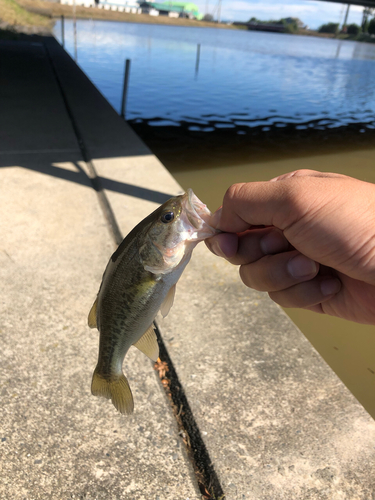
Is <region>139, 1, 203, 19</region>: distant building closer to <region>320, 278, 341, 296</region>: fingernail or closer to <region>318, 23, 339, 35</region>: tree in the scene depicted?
<region>318, 23, 339, 35</region>: tree

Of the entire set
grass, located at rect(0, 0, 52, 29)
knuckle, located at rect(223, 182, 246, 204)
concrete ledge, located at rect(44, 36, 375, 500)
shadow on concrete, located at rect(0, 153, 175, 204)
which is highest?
grass, located at rect(0, 0, 52, 29)

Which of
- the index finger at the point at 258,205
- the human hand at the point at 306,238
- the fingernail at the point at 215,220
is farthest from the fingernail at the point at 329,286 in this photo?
the fingernail at the point at 215,220

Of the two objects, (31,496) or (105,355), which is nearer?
(105,355)

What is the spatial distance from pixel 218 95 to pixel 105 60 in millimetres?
10214

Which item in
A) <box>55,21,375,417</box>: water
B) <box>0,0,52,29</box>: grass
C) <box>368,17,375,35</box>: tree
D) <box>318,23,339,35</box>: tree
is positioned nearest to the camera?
<box>55,21,375,417</box>: water

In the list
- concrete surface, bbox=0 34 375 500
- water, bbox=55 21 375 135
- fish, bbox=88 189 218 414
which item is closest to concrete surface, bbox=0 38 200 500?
concrete surface, bbox=0 34 375 500

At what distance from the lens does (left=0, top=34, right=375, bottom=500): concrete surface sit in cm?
225

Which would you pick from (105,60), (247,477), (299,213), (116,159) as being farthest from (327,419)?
(105,60)

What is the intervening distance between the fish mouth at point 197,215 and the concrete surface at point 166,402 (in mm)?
1427

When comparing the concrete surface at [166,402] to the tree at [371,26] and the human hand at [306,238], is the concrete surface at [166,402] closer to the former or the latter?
the human hand at [306,238]

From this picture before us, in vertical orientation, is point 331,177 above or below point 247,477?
above

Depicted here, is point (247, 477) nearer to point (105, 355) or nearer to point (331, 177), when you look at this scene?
point (105, 355)

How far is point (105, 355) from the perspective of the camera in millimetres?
1892

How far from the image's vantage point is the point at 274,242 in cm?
215
